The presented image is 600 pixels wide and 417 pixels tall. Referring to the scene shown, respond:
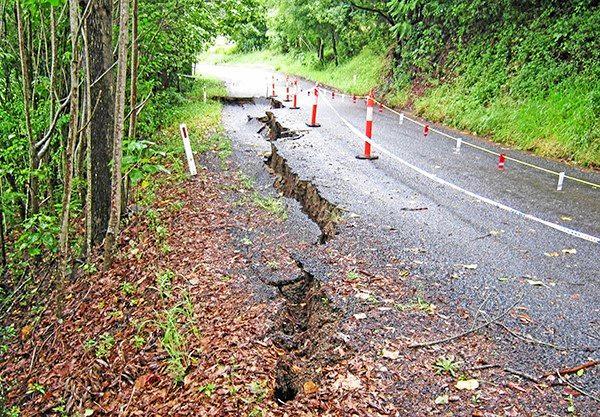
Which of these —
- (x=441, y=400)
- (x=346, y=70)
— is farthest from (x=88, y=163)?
(x=346, y=70)

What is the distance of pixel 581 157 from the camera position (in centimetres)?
923

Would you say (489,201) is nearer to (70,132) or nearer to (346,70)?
(70,132)

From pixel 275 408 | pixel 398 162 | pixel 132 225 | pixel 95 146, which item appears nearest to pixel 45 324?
pixel 132 225

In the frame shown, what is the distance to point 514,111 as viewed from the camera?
12.0 metres

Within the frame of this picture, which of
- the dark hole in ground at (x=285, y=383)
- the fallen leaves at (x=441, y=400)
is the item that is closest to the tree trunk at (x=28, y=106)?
the dark hole in ground at (x=285, y=383)

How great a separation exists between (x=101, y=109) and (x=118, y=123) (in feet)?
2.88

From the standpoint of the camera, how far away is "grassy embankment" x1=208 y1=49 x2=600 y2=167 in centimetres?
973

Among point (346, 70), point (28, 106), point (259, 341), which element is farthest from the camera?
point (346, 70)

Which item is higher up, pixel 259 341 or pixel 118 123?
pixel 118 123

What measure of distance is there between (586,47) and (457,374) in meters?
10.9

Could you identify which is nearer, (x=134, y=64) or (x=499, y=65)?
(x=134, y=64)

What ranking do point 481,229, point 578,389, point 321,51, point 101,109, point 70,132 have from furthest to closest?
1. point 321,51
2. point 101,109
3. point 481,229
4. point 70,132
5. point 578,389

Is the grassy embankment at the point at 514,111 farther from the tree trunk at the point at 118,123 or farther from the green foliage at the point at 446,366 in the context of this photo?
the tree trunk at the point at 118,123

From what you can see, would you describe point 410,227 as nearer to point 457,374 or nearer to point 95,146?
point 457,374
